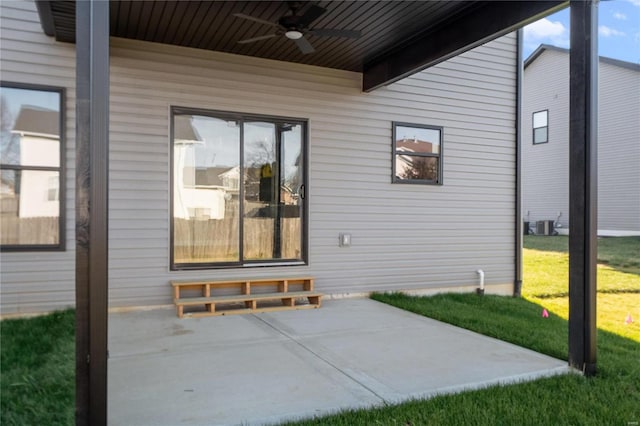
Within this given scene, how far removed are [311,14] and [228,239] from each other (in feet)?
8.84

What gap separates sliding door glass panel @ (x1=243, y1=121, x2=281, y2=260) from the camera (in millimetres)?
5492

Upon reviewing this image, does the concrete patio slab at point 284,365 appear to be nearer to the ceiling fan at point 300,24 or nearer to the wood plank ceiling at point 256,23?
the ceiling fan at point 300,24

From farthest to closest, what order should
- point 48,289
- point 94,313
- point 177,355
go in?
point 48,289 < point 177,355 < point 94,313

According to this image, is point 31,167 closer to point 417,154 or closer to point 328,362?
point 328,362

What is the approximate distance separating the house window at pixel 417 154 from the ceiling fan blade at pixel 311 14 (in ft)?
8.23

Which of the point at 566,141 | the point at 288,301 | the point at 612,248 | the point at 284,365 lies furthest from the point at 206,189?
the point at 566,141

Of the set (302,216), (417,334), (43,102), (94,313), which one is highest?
(43,102)

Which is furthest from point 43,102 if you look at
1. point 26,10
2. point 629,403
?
point 629,403

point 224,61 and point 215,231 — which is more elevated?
point 224,61

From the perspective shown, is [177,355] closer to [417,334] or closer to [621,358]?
[417,334]

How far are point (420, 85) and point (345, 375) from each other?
177 inches

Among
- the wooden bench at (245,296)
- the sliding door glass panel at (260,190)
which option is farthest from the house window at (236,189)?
the wooden bench at (245,296)

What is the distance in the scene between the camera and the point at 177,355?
3.54 meters

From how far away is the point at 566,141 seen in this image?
14648 mm
